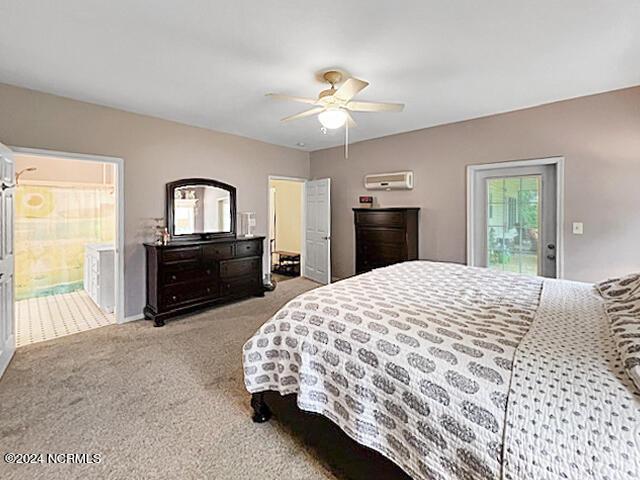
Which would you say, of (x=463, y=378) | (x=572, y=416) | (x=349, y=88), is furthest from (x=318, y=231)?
(x=572, y=416)

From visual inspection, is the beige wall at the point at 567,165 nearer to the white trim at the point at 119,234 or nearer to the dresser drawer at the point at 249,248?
the dresser drawer at the point at 249,248

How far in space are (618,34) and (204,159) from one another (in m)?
4.44

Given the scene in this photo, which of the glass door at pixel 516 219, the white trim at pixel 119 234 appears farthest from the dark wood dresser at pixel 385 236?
the white trim at pixel 119 234

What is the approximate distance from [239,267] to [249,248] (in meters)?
0.32

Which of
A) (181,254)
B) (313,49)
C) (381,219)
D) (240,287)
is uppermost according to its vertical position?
(313,49)

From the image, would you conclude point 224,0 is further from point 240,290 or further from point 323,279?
point 323,279

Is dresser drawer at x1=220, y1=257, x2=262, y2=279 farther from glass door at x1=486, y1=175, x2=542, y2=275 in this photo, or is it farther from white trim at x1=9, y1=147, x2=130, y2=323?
glass door at x1=486, y1=175, x2=542, y2=275

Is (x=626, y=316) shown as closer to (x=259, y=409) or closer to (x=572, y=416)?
(x=572, y=416)

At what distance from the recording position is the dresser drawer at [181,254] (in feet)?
12.6

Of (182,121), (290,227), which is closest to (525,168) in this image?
(182,121)

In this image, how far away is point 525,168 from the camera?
→ 3885mm

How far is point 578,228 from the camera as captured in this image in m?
3.47

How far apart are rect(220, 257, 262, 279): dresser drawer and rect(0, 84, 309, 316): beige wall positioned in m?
0.79

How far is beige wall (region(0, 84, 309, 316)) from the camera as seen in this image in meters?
3.19
